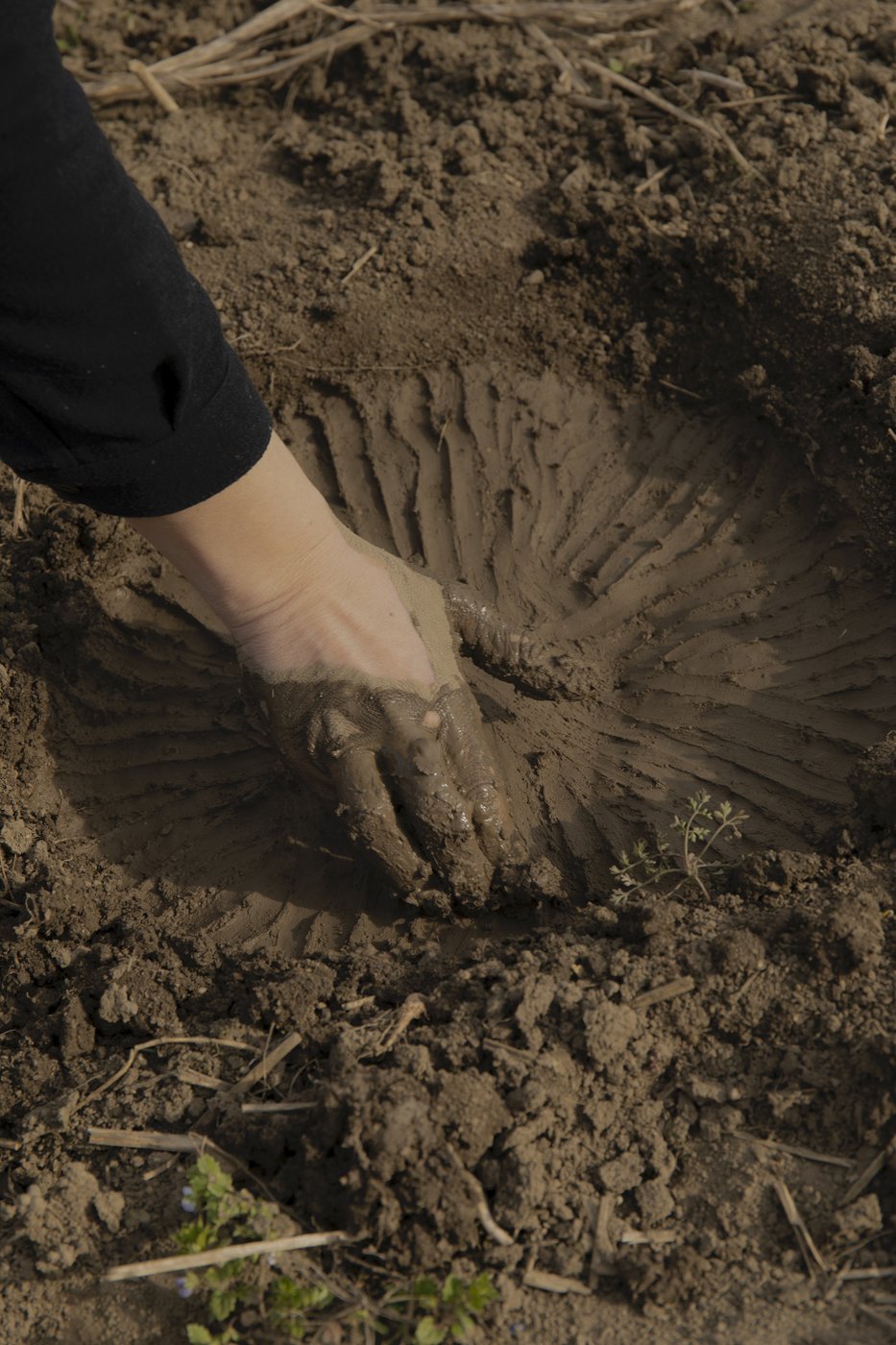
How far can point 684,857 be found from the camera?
2.65 meters

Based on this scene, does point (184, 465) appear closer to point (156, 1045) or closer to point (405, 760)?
point (405, 760)

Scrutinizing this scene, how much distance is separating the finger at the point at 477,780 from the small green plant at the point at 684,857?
0.25 meters

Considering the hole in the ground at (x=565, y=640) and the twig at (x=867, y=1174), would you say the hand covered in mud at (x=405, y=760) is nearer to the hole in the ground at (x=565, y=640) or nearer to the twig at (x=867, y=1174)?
the hole in the ground at (x=565, y=640)

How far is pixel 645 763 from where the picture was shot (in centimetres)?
288

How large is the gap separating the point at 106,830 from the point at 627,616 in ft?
4.76

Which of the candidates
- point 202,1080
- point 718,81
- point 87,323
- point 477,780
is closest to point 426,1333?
point 202,1080

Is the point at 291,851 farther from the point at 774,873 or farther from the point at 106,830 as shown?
the point at 774,873

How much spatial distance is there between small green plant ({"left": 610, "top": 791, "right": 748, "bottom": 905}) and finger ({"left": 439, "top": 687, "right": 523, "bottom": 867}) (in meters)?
0.25

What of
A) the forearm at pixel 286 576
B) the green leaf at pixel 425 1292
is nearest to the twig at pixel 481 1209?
the green leaf at pixel 425 1292

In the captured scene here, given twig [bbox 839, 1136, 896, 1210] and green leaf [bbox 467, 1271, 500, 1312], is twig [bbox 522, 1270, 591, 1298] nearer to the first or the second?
green leaf [bbox 467, 1271, 500, 1312]

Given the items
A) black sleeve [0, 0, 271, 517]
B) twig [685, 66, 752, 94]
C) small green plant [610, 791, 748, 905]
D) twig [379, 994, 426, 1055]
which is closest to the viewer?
black sleeve [0, 0, 271, 517]

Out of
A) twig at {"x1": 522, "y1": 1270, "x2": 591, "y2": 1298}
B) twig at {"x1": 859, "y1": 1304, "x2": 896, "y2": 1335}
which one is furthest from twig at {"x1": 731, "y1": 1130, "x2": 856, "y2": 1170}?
twig at {"x1": 522, "y1": 1270, "x2": 591, "y2": 1298}

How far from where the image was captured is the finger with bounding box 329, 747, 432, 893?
8.38 feet

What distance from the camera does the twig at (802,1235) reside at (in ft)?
6.25
